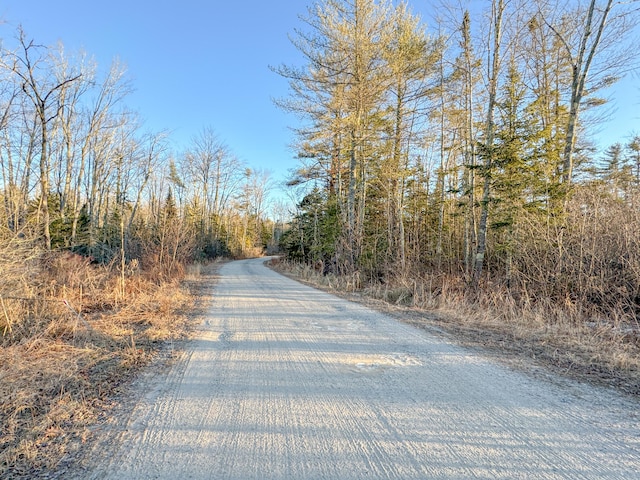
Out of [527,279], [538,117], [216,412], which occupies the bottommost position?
[216,412]

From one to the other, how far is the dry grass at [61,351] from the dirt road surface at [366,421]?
44 cm

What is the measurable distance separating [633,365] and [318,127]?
40.0ft

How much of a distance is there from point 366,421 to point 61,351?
4.04 meters

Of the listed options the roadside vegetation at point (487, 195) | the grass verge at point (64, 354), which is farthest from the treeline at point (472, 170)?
the grass verge at point (64, 354)

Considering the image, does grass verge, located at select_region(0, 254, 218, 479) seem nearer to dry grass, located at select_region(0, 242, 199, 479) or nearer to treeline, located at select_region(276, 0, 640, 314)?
dry grass, located at select_region(0, 242, 199, 479)

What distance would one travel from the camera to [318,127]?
13.4m

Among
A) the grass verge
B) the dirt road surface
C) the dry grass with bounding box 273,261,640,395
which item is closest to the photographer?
the dirt road surface

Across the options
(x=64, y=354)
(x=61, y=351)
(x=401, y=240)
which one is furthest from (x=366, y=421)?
(x=401, y=240)

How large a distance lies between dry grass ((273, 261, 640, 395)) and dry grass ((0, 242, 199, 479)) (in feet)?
15.3

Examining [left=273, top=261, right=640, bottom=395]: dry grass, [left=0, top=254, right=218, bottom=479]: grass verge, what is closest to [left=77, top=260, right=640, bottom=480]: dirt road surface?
[left=0, top=254, right=218, bottom=479]: grass verge

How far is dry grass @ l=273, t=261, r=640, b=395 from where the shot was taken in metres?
3.73

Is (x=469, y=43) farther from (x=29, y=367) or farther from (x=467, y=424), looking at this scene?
(x=29, y=367)

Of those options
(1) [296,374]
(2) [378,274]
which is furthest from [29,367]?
(2) [378,274]

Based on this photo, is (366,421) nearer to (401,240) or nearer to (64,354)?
(64,354)
